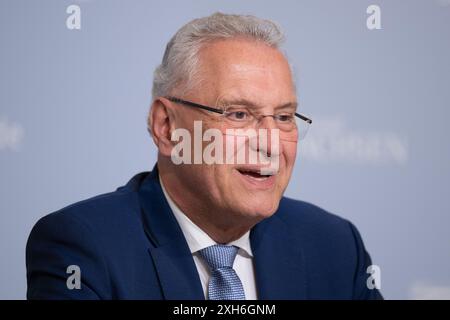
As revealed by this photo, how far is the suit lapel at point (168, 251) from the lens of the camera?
1771mm

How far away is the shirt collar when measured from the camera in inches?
74.0

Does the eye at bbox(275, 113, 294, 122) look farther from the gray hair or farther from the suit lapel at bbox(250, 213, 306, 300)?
the suit lapel at bbox(250, 213, 306, 300)

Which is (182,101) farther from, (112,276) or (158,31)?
(112,276)

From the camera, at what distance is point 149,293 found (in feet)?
5.78

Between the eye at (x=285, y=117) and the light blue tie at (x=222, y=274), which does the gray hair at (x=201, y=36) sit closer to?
the eye at (x=285, y=117)

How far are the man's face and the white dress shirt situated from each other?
8cm

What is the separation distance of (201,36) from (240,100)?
21cm

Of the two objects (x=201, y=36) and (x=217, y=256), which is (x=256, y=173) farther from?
(x=201, y=36)

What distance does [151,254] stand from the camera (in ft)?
5.89

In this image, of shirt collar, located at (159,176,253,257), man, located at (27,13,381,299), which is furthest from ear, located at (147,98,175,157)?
shirt collar, located at (159,176,253,257)

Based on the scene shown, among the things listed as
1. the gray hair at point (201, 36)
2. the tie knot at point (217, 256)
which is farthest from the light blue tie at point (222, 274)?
the gray hair at point (201, 36)

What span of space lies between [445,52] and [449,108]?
0.19 m

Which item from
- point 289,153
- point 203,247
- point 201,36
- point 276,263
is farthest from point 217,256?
point 201,36
